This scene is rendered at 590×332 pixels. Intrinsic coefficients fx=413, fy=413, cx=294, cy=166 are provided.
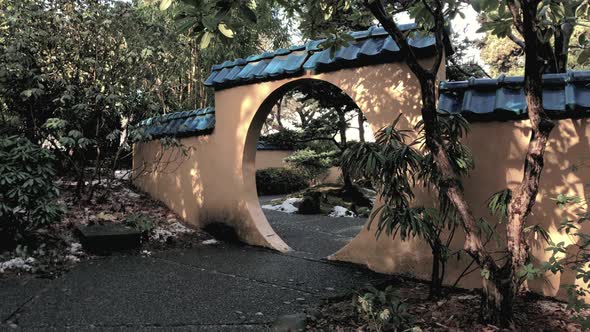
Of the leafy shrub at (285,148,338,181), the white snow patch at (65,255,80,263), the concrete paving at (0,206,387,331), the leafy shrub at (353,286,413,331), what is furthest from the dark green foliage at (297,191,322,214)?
the leafy shrub at (353,286,413,331)

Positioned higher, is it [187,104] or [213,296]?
[187,104]

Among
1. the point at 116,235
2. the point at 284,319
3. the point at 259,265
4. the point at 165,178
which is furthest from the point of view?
the point at 165,178

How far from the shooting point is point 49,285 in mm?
3871

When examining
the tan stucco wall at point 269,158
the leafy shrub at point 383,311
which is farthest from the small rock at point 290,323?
the tan stucco wall at point 269,158

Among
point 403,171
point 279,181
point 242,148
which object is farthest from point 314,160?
point 403,171

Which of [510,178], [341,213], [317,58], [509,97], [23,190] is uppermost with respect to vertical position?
[317,58]

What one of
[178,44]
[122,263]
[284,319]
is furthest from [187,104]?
[284,319]

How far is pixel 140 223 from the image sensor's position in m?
5.82

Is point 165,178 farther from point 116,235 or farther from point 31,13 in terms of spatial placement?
point 31,13

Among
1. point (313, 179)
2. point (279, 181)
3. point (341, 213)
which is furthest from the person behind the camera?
point (313, 179)

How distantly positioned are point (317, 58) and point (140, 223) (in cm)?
336

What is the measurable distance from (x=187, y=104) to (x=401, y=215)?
8.12 meters

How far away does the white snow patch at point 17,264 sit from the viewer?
14.0ft

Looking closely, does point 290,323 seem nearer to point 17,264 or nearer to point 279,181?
point 17,264
